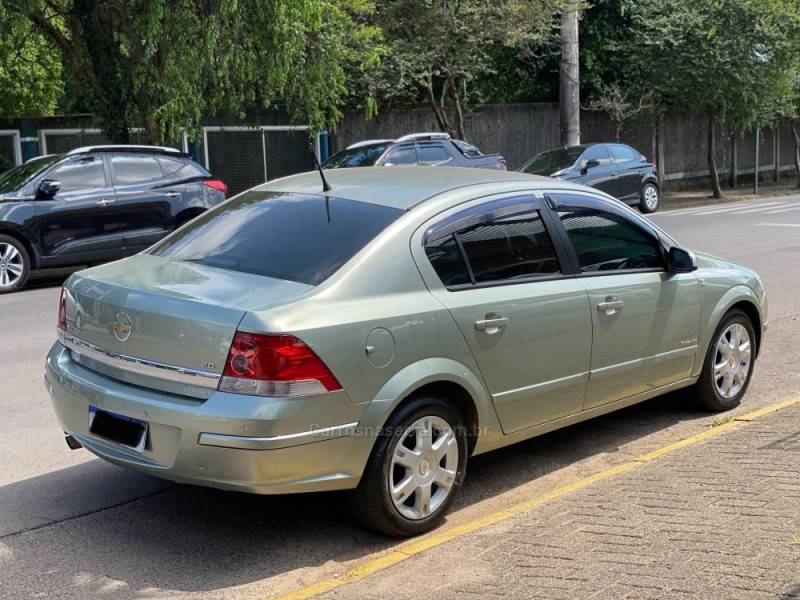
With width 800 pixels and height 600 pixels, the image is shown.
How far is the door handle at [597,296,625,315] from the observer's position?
18.0ft

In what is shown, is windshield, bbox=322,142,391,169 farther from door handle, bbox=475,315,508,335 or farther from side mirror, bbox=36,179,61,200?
door handle, bbox=475,315,508,335

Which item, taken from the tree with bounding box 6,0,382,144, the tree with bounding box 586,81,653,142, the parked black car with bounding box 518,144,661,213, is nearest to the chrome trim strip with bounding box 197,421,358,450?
the tree with bounding box 6,0,382,144

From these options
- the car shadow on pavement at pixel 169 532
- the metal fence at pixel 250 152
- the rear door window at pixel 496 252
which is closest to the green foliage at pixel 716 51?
the metal fence at pixel 250 152

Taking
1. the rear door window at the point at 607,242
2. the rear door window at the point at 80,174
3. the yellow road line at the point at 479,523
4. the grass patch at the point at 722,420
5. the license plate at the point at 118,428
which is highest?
→ the rear door window at the point at 80,174

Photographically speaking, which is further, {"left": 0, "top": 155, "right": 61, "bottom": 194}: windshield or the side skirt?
{"left": 0, "top": 155, "right": 61, "bottom": 194}: windshield

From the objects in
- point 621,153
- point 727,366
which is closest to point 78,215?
point 727,366

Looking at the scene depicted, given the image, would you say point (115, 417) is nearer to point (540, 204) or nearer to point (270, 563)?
point (270, 563)

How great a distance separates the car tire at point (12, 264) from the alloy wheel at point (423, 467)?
385 inches

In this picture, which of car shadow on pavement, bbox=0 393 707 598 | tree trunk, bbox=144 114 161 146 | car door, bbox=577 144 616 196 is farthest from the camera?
car door, bbox=577 144 616 196

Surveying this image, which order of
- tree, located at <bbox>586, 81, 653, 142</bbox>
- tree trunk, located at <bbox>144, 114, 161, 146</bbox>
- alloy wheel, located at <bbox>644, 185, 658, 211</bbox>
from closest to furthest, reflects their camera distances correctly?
1. tree trunk, located at <bbox>144, 114, 161, 146</bbox>
2. alloy wheel, located at <bbox>644, 185, 658, 211</bbox>
3. tree, located at <bbox>586, 81, 653, 142</bbox>

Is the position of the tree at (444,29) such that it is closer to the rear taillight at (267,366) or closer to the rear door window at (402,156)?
the rear door window at (402,156)

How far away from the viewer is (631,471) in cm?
531

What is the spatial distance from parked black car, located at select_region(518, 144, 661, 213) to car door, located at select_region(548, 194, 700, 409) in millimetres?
14898

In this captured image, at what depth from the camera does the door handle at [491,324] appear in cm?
482
